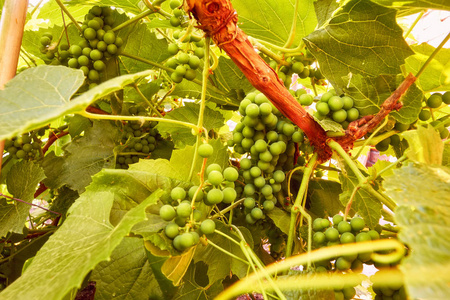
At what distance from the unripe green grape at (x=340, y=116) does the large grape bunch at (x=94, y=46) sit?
0.50 m

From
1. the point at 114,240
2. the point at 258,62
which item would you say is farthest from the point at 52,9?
the point at 114,240

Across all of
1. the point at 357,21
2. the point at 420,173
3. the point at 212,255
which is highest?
the point at 357,21

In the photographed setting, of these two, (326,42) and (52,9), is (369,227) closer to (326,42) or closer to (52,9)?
(326,42)

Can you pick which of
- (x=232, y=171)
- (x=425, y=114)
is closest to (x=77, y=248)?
(x=232, y=171)

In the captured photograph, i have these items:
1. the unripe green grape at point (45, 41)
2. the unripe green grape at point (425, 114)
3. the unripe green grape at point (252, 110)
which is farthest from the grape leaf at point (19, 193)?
the unripe green grape at point (425, 114)

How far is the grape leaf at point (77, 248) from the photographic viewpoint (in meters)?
0.35

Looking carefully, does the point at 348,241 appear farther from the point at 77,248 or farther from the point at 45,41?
the point at 45,41

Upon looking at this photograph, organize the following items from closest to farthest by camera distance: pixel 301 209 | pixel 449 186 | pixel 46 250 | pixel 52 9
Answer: pixel 449 186 → pixel 46 250 → pixel 301 209 → pixel 52 9

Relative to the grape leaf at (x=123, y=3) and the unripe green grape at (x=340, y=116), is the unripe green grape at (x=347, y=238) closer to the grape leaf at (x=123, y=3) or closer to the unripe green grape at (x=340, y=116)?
the unripe green grape at (x=340, y=116)

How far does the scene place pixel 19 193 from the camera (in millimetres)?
804

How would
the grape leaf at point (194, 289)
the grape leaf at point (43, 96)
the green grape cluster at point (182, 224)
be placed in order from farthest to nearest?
the grape leaf at point (194, 289) < the green grape cluster at point (182, 224) < the grape leaf at point (43, 96)

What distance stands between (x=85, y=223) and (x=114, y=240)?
0.43 ft

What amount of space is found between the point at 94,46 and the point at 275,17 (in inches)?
16.9

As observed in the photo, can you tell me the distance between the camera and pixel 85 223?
0.48m
